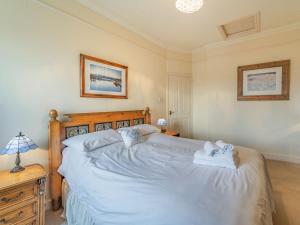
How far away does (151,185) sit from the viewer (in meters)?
1.17

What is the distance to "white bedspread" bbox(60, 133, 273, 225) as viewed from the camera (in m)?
0.92

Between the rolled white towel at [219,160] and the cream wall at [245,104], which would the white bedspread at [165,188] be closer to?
the rolled white towel at [219,160]

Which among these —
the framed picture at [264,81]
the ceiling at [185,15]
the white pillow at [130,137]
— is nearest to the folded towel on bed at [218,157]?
the white pillow at [130,137]

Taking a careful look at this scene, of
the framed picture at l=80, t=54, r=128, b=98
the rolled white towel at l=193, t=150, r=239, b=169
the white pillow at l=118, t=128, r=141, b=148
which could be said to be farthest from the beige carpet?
the framed picture at l=80, t=54, r=128, b=98

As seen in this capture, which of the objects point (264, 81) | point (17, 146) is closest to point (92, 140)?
point (17, 146)

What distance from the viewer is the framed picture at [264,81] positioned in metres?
3.52

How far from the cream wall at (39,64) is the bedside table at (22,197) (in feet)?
1.34

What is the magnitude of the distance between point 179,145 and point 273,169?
219cm

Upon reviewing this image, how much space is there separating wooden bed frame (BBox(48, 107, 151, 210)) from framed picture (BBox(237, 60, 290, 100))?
306 centimetres

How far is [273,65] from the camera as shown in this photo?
11.9 ft

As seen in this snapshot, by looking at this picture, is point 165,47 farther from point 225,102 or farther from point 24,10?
point 24,10

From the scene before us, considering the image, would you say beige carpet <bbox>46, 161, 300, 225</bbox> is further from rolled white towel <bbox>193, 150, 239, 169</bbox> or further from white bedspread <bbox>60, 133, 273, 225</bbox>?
rolled white towel <bbox>193, 150, 239, 169</bbox>

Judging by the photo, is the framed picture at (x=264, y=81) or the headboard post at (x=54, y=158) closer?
the headboard post at (x=54, y=158)

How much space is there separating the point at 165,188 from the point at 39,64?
1.99 metres
